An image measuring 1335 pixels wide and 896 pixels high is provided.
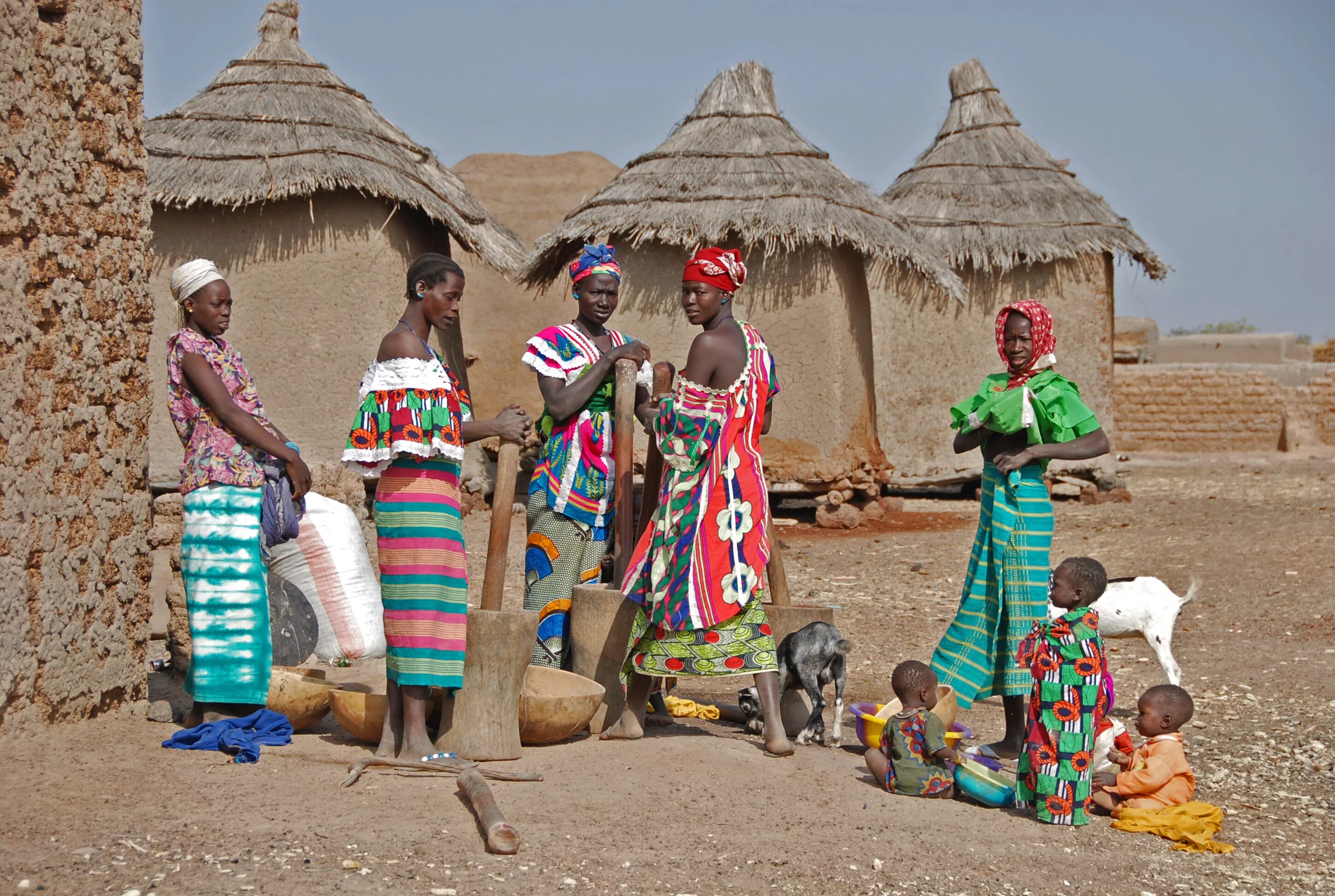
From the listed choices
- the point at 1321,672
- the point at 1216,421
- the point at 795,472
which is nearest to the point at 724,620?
the point at 1321,672

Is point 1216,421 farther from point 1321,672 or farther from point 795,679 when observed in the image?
point 795,679

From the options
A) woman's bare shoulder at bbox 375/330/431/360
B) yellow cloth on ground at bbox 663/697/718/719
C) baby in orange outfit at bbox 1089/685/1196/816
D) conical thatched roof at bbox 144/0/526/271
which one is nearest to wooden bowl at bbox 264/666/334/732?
woman's bare shoulder at bbox 375/330/431/360

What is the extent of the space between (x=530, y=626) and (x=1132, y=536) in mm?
7510

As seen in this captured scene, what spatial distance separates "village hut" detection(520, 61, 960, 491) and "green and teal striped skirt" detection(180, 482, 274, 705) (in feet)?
21.2

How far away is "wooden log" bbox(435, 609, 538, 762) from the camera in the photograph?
408 cm

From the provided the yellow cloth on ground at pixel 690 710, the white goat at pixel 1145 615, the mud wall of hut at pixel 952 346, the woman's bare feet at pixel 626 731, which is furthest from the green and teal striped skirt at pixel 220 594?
the mud wall of hut at pixel 952 346

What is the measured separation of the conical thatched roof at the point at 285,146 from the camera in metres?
9.08

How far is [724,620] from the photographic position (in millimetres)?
4188

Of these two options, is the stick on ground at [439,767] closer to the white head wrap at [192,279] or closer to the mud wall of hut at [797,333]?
the white head wrap at [192,279]

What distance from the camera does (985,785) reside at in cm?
402

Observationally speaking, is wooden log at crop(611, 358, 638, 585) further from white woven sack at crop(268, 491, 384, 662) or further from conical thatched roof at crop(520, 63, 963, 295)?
conical thatched roof at crop(520, 63, 963, 295)

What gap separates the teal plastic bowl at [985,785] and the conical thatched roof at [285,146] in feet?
21.4

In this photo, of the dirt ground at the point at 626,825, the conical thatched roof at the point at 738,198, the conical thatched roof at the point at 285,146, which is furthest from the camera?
the conical thatched roof at the point at 738,198

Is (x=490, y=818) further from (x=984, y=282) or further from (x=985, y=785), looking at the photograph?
(x=984, y=282)
